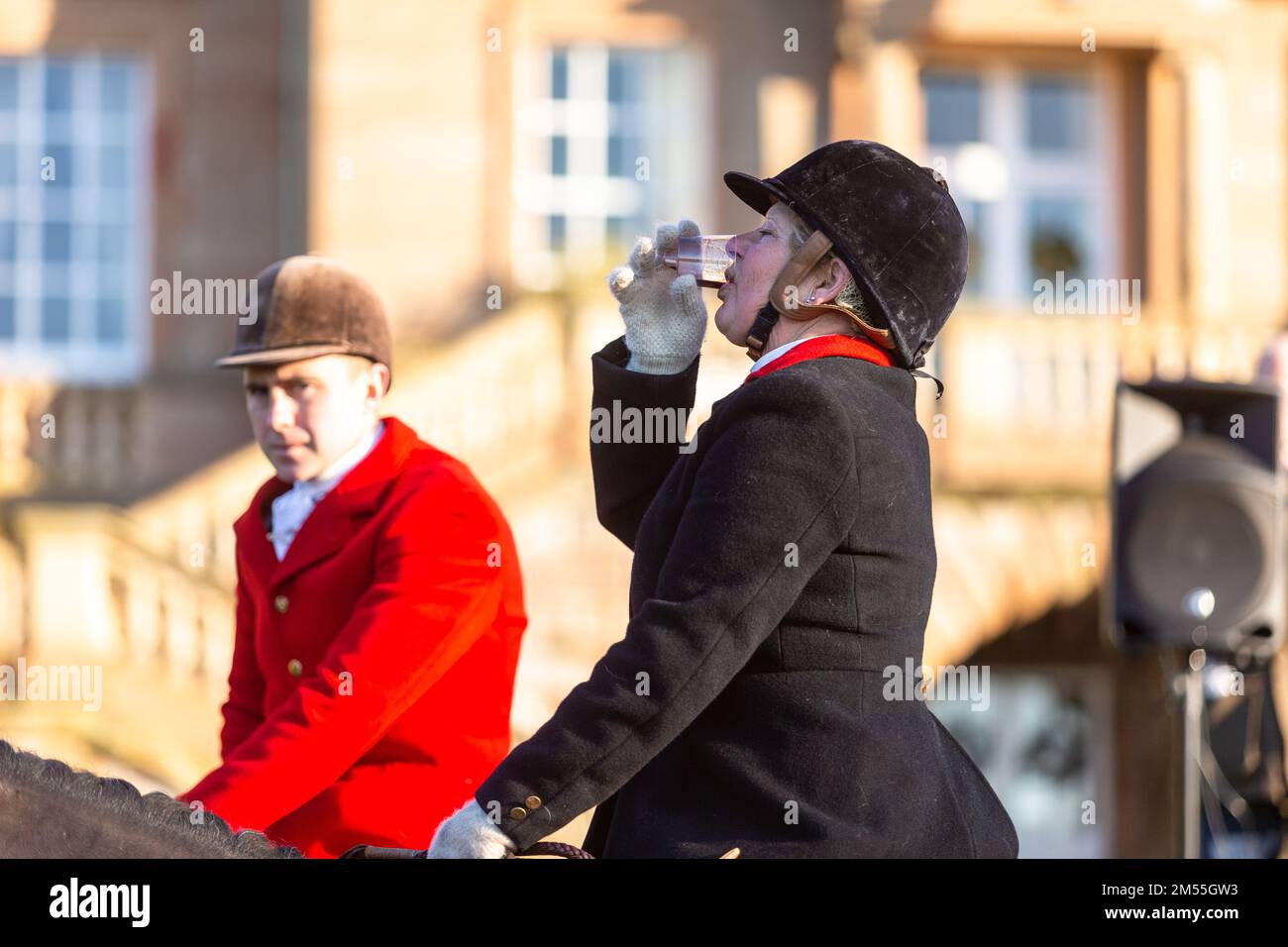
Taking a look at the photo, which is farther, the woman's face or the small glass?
the small glass

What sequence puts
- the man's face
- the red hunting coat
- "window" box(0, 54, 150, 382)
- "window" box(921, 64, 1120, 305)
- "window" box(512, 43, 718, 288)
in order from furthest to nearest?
"window" box(0, 54, 150, 382) → "window" box(512, 43, 718, 288) → "window" box(921, 64, 1120, 305) → the man's face → the red hunting coat

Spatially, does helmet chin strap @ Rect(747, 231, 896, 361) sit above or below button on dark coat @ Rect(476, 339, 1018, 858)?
above

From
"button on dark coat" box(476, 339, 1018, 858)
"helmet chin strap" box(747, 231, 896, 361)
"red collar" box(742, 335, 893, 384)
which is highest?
"helmet chin strap" box(747, 231, 896, 361)

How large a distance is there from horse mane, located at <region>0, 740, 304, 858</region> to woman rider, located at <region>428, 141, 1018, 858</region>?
30 centimetres

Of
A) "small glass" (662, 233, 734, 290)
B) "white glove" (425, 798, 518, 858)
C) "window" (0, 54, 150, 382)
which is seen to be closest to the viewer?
"white glove" (425, 798, 518, 858)

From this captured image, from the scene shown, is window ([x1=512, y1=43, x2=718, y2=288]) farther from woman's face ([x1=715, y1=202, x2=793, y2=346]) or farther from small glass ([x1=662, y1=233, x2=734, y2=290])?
woman's face ([x1=715, y1=202, x2=793, y2=346])

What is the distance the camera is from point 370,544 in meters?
3.70

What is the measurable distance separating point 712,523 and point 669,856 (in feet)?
1.45

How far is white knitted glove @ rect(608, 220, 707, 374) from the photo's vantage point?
3.34 m

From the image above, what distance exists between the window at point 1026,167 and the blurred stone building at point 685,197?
0.07ft

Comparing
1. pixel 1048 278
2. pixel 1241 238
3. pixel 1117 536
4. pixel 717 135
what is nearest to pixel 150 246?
pixel 717 135

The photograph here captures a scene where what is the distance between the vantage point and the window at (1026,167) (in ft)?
48.3

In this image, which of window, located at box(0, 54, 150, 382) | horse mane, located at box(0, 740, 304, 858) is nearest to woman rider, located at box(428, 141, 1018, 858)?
horse mane, located at box(0, 740, 304, 858)
